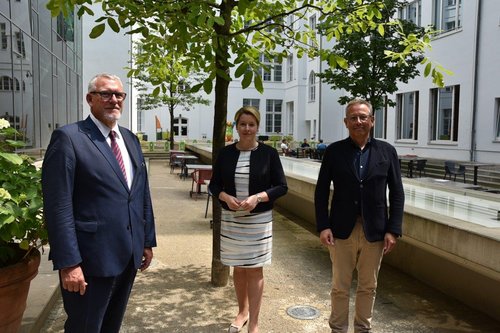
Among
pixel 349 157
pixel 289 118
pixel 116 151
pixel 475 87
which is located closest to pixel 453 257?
pixel 349 157

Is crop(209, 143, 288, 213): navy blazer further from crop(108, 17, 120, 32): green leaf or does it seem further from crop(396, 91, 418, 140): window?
crop(396, 91, 418, 140): window

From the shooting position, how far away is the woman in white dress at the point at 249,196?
3.88 metres

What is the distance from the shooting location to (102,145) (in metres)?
2.69

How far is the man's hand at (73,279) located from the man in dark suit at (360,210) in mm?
1904

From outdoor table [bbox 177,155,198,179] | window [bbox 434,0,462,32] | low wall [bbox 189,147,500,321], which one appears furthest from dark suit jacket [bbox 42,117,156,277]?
window [bbox 434,0,462,32]

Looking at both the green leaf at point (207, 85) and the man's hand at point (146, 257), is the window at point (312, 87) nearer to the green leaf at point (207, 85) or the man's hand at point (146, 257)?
the green leaf at point (207, 85)

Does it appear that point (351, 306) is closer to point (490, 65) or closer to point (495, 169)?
point (495, 169)

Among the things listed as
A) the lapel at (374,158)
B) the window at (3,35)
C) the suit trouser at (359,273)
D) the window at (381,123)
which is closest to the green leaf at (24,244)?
the suit trouser at (359,273)

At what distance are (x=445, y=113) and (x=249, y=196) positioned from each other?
807 inches

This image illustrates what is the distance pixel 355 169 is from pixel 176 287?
2904 millimetres

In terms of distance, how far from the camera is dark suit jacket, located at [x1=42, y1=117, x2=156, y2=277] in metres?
2.46

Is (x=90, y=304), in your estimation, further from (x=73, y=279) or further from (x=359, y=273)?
(x=359, y=273)

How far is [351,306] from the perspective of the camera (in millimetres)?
4891

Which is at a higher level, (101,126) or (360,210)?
(101,126)
